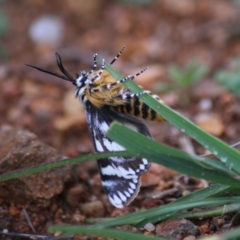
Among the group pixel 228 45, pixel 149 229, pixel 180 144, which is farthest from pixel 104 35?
pixel 149 229

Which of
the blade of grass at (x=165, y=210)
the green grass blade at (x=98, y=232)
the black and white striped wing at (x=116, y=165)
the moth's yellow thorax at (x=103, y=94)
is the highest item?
the moth's yellow thorax at (x=103, y=94)

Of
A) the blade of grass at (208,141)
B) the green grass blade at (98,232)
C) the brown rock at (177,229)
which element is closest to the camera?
the green grass blade at (98,232)

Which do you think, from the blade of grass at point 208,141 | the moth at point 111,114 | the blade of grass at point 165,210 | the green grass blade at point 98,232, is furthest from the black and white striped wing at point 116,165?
the green grass blade at point 98,232

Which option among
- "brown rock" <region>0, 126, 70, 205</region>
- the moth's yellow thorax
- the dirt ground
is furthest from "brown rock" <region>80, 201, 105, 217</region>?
the moth's yellow thorax

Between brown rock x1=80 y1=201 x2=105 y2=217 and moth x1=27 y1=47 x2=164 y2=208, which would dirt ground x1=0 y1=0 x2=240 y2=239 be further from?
moth x1=27 y1=47 x2=164 y2=208

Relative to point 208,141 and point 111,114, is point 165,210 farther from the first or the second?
point 111,114

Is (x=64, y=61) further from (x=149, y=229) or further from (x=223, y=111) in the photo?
(x=149, y=229)

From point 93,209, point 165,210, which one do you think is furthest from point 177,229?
point 93,209

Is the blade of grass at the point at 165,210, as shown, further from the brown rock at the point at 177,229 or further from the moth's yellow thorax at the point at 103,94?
the moth's yellow thorax at the point at 103,94
